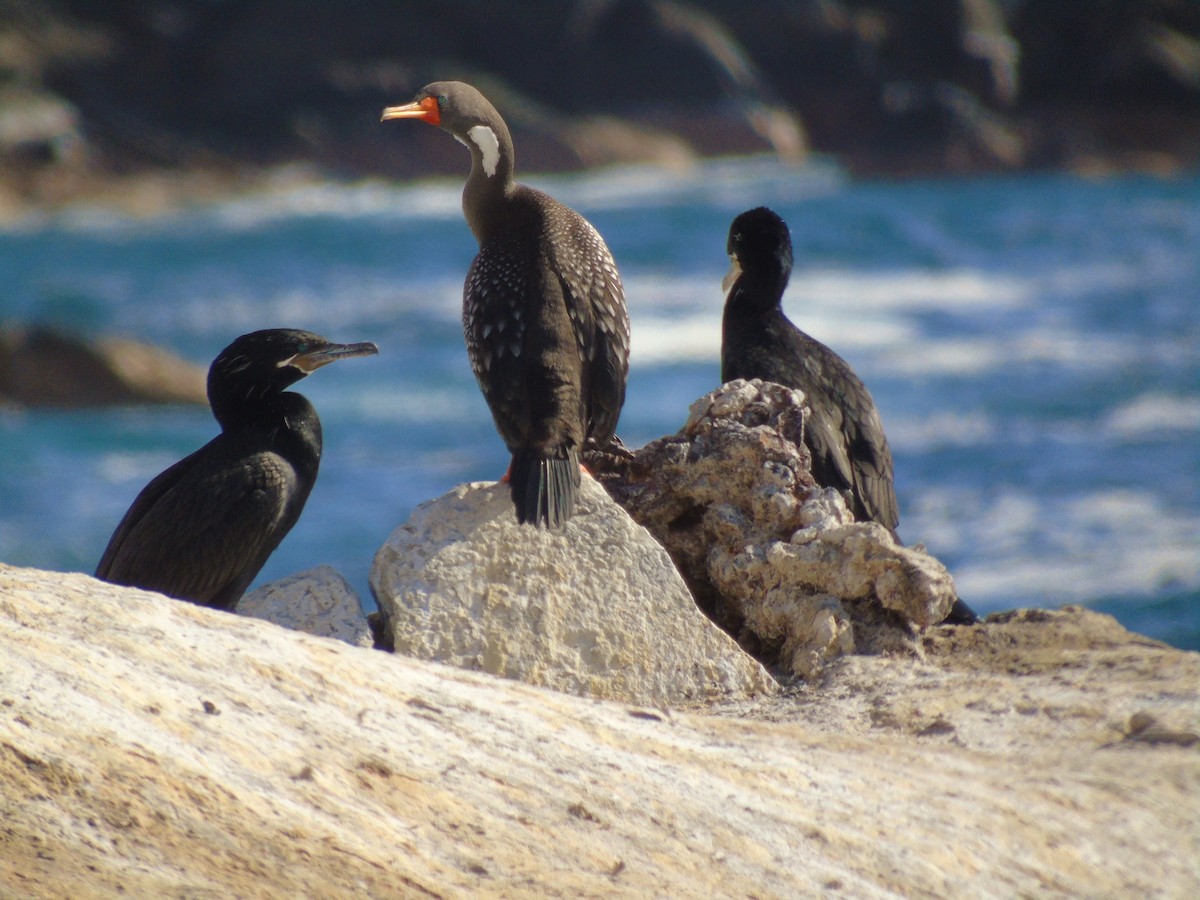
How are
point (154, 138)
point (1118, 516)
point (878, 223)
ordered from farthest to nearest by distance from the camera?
point (154, 138) < point (878, 223) < point (1118, 516)

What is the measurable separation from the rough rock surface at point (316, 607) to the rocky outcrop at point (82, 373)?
1559 centimetres

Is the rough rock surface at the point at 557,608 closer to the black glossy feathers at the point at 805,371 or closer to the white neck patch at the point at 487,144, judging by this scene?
the black glossy feathers at the point at 805,371

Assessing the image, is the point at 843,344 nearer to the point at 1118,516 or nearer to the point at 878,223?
the point at 1118,516

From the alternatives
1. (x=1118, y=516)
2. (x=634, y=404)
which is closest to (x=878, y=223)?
(x=634, y=404)

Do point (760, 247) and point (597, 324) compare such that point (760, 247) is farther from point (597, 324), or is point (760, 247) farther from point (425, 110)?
point (425, 110)

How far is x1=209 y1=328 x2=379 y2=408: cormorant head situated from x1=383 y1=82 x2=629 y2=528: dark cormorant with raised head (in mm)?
568

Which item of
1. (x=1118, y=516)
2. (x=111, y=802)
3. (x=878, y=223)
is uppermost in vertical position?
(x=878, y=223)

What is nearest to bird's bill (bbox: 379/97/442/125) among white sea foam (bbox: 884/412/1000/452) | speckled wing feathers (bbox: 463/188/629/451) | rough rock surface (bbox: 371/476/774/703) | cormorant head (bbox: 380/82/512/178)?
cormorant head (bbox: 380/82/512/178)

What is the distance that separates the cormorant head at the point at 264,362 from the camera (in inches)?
197

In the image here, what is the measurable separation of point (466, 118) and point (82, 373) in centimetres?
1513

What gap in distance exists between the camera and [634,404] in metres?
19.9

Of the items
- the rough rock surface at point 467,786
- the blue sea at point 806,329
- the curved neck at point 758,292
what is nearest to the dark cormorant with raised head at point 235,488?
the rough rock surface at point 467,786

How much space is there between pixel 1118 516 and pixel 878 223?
21.7 m

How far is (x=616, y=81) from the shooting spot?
51.2m
